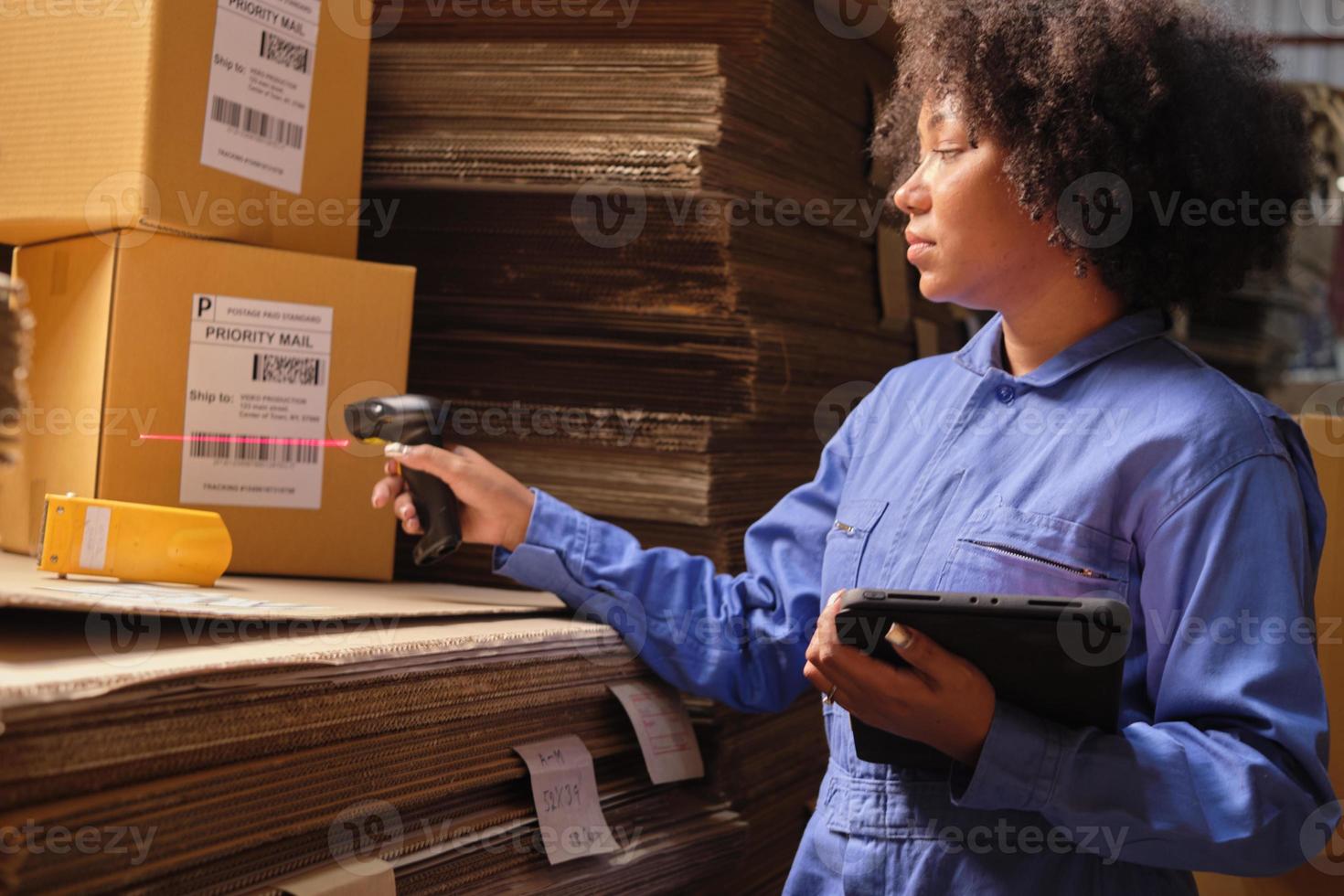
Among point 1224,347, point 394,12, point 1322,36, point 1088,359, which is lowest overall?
point 1088,359

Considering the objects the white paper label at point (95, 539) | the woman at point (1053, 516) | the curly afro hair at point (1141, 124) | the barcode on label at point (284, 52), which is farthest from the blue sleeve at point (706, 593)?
the barcode on label at point (284, 52)

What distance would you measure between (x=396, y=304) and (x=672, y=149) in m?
0.45

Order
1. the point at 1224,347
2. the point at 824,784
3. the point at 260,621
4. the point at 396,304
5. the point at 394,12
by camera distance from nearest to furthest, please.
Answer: the point at 260,621 < the point at 824,784 < the point at 396,304 < the point at 394,12 < the point at 1224,347

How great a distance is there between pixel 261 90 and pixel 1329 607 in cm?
151

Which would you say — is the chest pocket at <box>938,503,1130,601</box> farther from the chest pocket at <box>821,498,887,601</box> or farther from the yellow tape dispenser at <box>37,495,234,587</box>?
the yellow tape dispenser at <box>37,495,234,587</box>

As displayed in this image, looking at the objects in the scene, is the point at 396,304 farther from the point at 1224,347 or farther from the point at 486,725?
the point at 1224,347

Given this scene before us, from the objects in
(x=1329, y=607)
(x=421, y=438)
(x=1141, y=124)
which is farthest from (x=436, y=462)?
(x=1329, y=607)

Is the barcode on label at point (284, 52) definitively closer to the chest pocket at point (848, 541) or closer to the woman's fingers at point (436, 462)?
the woman's fingers at point (436, 462)

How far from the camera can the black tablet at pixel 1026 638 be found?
1058mm

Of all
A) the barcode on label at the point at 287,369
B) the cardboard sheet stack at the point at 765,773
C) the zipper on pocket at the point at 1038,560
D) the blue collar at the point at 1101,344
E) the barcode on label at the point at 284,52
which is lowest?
the cardboard sheet stack at the point at 765,773

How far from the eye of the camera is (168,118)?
148cm

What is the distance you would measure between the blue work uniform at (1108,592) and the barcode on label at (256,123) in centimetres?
87

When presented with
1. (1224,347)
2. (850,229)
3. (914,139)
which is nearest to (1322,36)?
(1224,347)

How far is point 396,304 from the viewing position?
5.59ft
